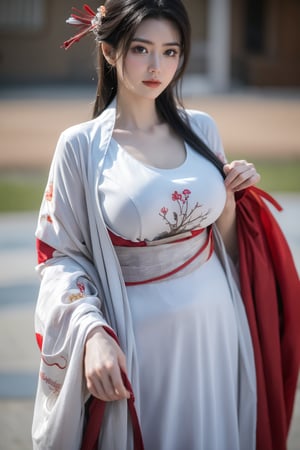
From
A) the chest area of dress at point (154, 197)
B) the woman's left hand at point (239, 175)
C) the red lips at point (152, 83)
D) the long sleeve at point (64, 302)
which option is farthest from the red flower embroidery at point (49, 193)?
the woman's left hand at point (239, 175)

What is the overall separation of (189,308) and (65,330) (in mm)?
346

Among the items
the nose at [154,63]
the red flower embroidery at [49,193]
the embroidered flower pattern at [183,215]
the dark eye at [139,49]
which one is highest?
the dark eye at [139,49]

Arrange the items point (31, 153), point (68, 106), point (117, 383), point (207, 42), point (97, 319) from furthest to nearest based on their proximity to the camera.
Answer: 1. point (207, 42)
2. point (68, 106)
3. point (31, 153)
4. point (97, 319)
5. point (117, 383)

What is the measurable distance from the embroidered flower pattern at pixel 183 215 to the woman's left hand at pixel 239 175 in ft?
0.45

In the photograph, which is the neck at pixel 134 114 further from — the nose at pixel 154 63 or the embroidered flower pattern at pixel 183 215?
the embroidered flower pattern at pixel 183 215

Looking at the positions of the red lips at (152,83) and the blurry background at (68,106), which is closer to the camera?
the red lips at (152,83)

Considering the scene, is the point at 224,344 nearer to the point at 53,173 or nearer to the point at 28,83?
the point at 53,173

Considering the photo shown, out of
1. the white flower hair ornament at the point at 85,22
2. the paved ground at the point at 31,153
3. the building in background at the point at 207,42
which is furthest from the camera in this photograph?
the building in background at the point at 207,42

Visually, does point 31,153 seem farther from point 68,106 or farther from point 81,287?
point 81,287

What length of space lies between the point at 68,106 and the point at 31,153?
20.4 feet

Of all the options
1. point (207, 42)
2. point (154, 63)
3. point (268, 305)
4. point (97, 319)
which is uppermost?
point (154, 63)

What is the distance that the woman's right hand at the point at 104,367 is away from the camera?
2.18m

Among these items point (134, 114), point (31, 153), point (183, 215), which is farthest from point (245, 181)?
point (31, 153)

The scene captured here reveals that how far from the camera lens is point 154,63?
242cm
